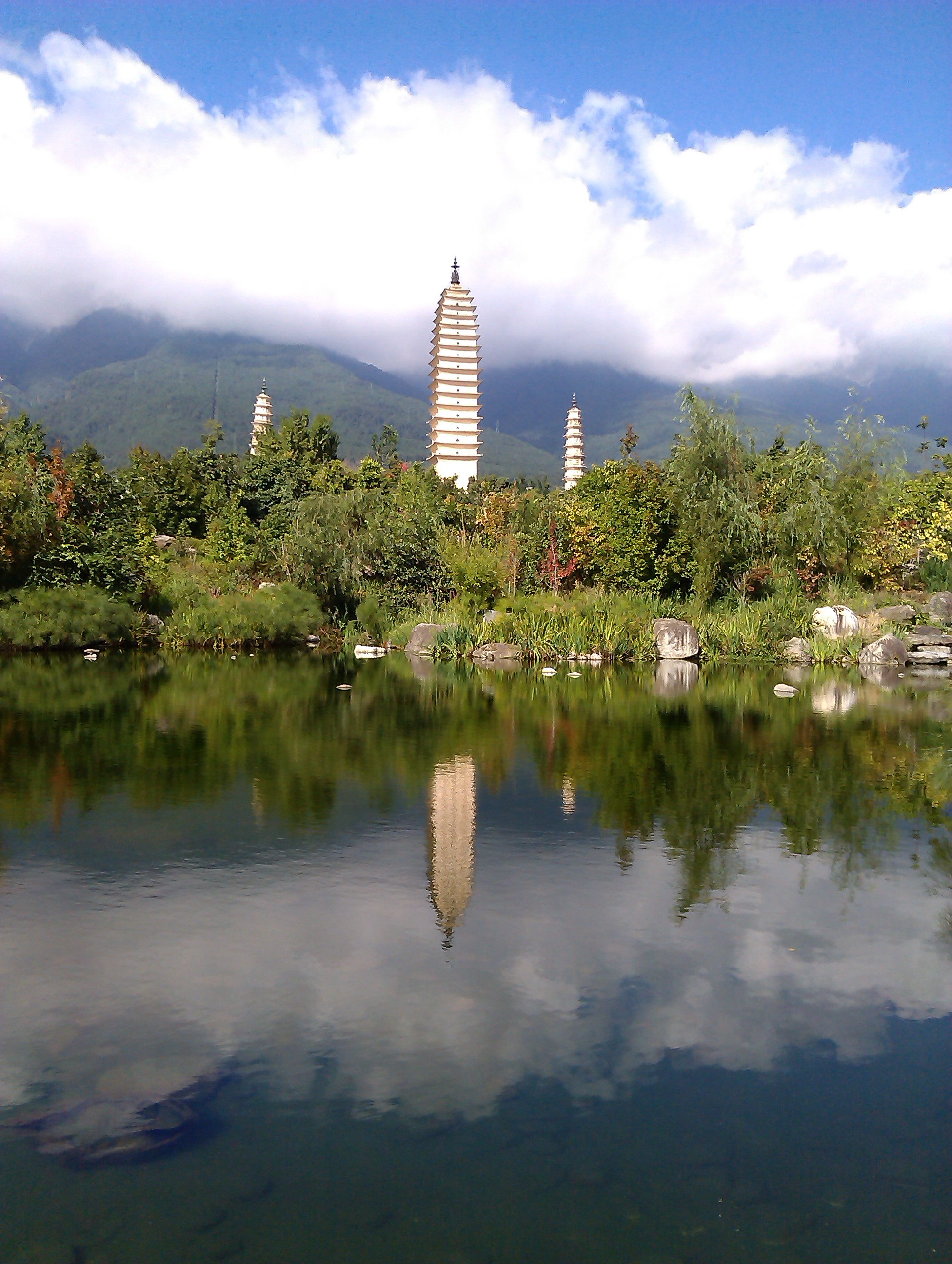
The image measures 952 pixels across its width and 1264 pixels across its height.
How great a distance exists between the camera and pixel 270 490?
3281 centimetres

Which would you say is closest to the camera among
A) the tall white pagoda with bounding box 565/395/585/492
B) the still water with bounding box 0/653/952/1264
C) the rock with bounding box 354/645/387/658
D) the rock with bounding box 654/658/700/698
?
the still water with bounding box 0/653/952/1264

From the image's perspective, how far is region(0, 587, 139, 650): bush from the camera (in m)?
21.1

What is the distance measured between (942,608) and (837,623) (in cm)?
347

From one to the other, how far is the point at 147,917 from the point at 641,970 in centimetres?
267

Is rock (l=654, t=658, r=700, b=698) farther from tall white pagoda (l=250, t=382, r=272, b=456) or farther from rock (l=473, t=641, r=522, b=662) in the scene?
tall white pagoda (l=250, t=382, r=272, b=456)

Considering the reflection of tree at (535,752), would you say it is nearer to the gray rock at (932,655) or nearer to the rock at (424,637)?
the rock at (424,637)

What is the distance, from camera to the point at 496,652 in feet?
72.7

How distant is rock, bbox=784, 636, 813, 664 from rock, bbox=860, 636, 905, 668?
1104 millimetres

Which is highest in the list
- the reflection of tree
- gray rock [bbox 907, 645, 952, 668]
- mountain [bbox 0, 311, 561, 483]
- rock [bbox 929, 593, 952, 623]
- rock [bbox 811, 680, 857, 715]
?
mountain [bbox 0, 311, 561, 483]

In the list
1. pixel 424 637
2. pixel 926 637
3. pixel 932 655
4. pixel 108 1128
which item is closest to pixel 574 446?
pixel 424 637

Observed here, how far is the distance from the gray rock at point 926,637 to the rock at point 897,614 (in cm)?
72

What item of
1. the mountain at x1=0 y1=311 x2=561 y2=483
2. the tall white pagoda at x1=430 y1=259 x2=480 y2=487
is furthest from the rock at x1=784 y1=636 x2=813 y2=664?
the mountain at x1=0 y1=311 x2=561 y2=483

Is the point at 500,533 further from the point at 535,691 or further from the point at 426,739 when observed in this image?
the point at 426,739

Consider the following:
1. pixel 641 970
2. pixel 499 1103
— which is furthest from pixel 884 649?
pixel 499 1103
